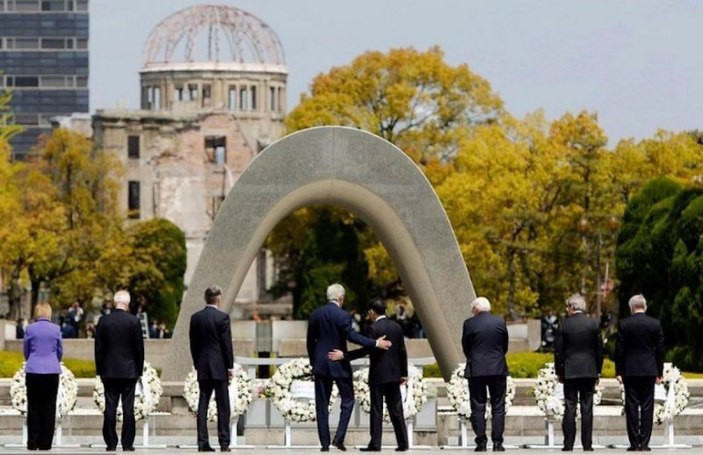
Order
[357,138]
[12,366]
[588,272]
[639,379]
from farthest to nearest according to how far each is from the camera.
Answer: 1. [588,272]
2. [12,366]
3. [357,138]
4. [639,379]

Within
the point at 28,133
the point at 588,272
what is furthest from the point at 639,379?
the point at 28,133

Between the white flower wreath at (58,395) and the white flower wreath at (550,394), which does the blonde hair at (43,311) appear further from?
the white flower wreath at (550,394)

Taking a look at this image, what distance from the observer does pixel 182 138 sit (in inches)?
4855

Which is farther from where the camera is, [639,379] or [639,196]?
[639,196]

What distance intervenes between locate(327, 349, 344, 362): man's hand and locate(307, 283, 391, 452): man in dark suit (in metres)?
0.04

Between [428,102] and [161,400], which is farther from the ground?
[428,102]

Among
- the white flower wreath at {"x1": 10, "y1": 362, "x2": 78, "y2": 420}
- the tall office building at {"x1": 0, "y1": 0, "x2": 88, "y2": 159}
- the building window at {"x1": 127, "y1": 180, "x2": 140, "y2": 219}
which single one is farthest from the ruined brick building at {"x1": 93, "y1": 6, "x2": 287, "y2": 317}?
the white flower wreath at {"x1": 10, "y1": 362, "x2": 78, "y2": 420}

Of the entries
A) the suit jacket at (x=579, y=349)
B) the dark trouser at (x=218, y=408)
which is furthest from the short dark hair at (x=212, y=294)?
the suit jacket at (x=579, y=349)

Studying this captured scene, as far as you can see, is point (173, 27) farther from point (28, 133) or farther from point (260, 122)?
point (28, 133)

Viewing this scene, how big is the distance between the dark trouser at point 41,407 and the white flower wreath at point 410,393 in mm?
3741

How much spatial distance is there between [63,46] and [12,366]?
425 ft

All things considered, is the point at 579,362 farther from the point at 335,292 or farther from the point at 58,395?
the point at 58,395

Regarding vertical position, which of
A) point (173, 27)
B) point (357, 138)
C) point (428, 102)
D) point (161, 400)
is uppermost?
point (173, 27)

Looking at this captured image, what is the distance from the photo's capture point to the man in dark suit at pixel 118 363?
88.4 ft
